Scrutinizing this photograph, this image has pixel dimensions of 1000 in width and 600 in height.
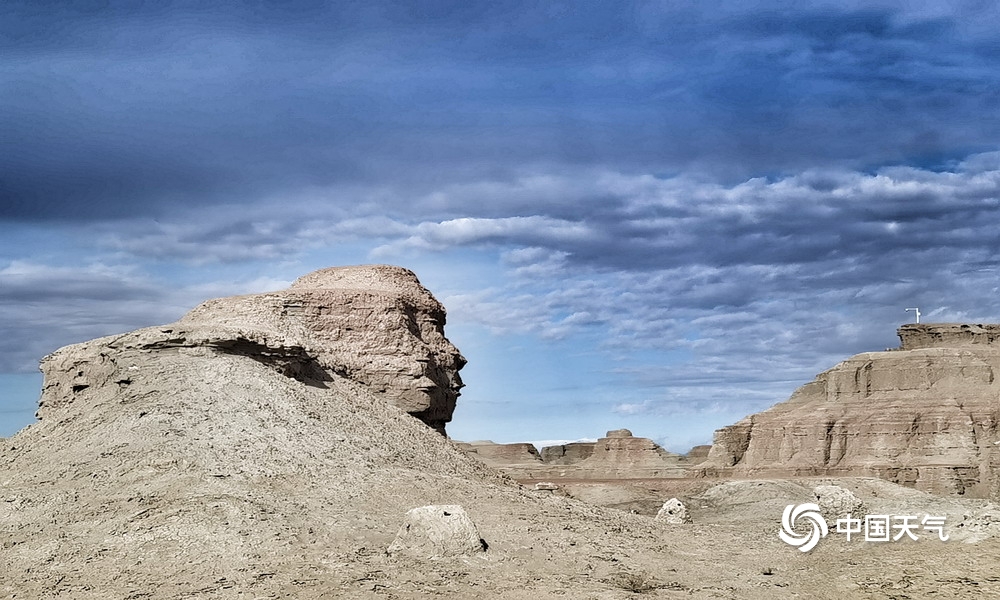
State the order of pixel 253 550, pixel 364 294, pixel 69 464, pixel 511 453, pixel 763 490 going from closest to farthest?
pixel 253 550, pixel 69 464, pixel 364 294, pixel 763 490, pixel 511 453

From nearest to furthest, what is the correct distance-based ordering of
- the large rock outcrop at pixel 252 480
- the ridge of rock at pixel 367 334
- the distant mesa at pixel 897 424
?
the large rock outcrop at pixel 252 480, the ridge of rock at pixel 367 334, the distant mesa at pixel 897 424

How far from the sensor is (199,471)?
16.8m

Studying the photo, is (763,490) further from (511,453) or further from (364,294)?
(511,453)

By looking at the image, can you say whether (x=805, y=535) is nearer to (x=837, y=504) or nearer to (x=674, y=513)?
(x=837, y=504)

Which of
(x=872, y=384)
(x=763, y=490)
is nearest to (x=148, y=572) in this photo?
(x=763, y=490)

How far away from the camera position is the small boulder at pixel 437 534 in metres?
14.8

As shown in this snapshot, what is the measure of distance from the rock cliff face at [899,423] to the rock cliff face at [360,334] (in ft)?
138

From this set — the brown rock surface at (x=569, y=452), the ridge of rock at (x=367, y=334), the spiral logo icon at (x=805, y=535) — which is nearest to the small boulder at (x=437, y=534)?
the spiral logo icon at (x=805, y=535)

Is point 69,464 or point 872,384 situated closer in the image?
point 69,464

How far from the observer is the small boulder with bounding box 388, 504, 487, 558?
1477cm

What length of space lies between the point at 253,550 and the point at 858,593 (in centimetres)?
853

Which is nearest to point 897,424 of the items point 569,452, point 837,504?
point 837,504

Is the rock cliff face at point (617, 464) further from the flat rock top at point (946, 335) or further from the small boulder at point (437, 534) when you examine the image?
the small boulder at point (437, 534)

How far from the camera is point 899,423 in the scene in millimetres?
63969
